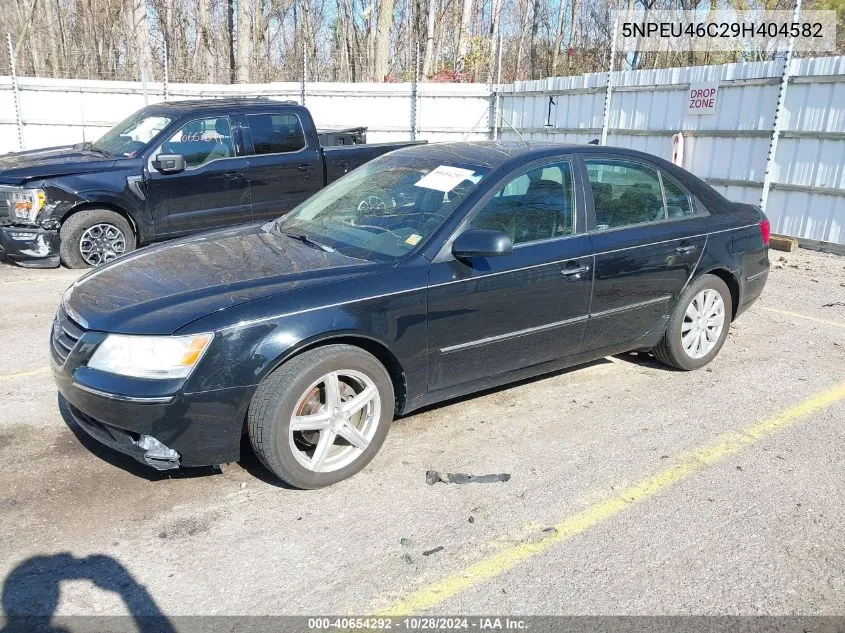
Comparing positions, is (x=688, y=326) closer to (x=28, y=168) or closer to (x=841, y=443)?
(x=841, y=443)

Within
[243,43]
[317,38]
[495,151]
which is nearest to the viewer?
[495,151]

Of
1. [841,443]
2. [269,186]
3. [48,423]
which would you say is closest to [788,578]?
[841,443]

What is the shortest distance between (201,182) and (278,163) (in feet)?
3.28

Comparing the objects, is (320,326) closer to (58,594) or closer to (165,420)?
(165,420)

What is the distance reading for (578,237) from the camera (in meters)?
4.19

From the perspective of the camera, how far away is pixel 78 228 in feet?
25.1

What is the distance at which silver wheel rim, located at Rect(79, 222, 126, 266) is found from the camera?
7770 mm

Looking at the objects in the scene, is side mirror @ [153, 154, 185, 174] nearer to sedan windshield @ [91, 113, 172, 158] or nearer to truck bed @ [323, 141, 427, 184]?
sedan windshield @ [91, 113, 172, 158]

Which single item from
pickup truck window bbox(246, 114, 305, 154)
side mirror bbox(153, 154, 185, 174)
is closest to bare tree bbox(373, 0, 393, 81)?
pickup truck window bbox(246, 114, 305, 154)

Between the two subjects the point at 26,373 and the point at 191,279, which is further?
the point at 26,373

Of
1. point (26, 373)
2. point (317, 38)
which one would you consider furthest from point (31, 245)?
point (317, 38)

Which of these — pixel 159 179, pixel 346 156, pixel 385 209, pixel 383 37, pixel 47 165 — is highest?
pixel 383 37

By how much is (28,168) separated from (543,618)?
7.42 meters

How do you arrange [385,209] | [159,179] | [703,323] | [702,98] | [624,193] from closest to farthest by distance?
[385,209] < [624,193] < [703,323] < [159,179] < [702,98]
